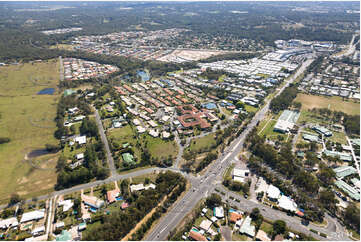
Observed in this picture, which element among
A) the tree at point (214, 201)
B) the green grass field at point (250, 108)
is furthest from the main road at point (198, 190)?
the green grass field at point (250, 108)

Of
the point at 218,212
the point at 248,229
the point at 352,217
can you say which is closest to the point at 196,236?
the point at 218,212

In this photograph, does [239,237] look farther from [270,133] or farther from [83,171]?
[270,133]

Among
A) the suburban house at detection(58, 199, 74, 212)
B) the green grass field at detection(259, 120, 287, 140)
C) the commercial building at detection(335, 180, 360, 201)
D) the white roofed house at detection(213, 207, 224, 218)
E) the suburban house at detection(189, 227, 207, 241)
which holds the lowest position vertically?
the suburban house at detection(58, 199, 74, 212)

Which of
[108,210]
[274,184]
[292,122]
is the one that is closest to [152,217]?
[108,210]

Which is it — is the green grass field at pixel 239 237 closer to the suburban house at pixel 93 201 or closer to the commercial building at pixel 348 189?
the commercial building at pixel 348 189

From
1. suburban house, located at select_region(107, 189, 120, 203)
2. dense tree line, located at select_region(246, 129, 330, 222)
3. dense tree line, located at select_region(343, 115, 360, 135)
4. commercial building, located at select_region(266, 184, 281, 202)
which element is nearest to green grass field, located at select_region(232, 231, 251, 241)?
commercial building, located at select_region(266, 184, 281, 202)

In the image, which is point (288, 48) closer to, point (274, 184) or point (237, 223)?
point (274, 184)

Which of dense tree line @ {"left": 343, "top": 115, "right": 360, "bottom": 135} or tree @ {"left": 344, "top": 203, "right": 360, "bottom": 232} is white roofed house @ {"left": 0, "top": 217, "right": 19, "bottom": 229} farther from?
dense tree line @ {"left": 343, "top": 115, "right": 360, "bottom": 135}
